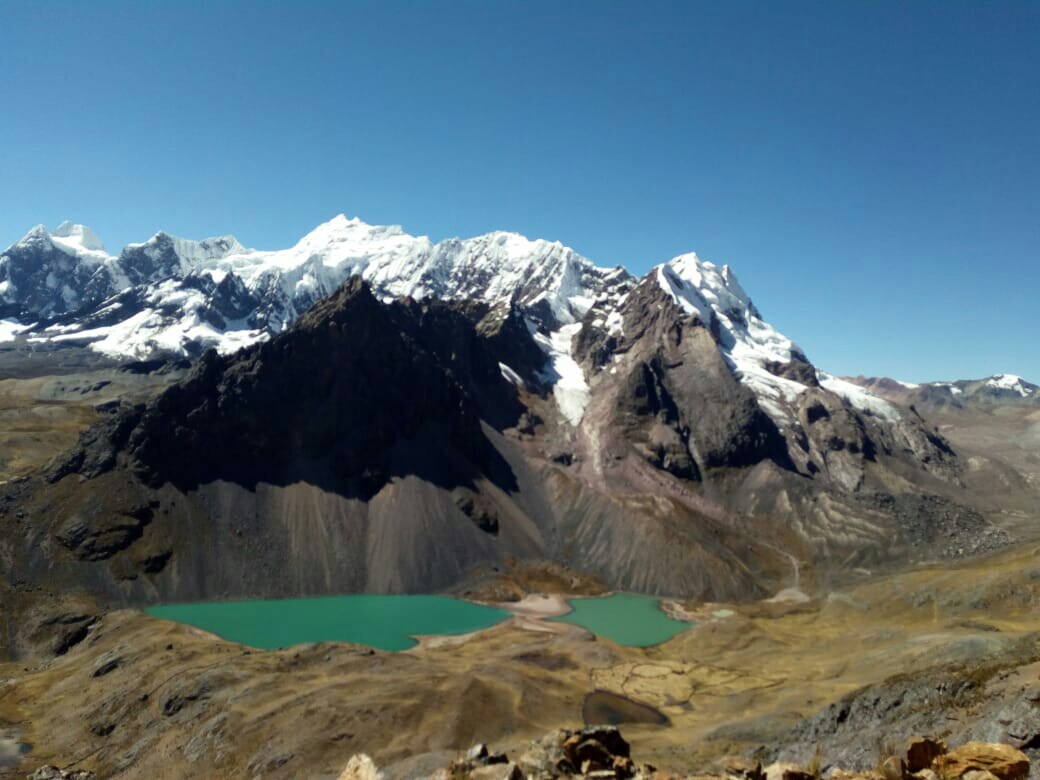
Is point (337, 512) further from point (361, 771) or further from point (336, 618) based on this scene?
point (361, 771)

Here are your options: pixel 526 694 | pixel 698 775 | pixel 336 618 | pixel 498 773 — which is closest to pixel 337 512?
pixel 336 618

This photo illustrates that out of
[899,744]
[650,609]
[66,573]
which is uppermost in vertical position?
[899,744]

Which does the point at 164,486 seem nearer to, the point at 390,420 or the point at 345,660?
the point at 390,420

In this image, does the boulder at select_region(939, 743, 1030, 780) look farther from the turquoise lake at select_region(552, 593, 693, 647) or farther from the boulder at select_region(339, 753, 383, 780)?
the turquoise lake at select_region(552, 593, 693, 647)

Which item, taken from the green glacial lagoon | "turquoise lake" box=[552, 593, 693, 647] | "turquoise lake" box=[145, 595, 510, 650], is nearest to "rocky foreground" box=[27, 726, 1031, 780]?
"turquoise lake" box=[145, 595, 510, 650]

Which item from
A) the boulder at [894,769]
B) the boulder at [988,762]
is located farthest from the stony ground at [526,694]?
the boulder at [894,769]

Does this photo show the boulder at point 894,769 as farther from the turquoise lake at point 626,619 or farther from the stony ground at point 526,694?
the turquoise lake at point 626,619

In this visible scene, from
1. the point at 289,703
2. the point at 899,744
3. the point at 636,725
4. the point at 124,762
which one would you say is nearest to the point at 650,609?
the point at 636,725
